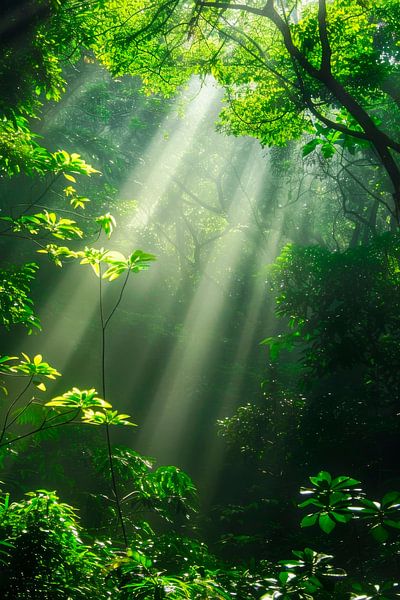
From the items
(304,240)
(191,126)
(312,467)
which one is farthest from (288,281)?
(191,126)

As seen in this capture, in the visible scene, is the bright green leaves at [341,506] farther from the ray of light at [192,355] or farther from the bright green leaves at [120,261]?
the ray of light at [192,355]

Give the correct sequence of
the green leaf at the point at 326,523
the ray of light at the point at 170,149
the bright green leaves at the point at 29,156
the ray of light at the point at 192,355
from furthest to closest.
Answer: the ray of light at the point at 170,149 < the ray of light at the point at 192,355 < the bright green leaves at the point at 29,156 < the green leaf at the point at 326,523

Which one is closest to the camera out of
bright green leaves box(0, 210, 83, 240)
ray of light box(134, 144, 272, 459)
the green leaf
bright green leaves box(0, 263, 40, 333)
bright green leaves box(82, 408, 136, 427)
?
the green leaf

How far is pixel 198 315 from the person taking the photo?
18375mm

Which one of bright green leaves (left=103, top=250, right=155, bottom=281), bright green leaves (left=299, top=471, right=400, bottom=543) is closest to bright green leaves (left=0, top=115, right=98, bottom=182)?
bright green leaves (left=103, top=250, right=155, bottom=281)

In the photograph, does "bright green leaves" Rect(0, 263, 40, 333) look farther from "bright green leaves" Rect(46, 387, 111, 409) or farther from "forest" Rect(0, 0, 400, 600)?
"bright green leaves" Rect(46, 387, 111, 409)

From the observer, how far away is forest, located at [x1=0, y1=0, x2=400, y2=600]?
7.34ft

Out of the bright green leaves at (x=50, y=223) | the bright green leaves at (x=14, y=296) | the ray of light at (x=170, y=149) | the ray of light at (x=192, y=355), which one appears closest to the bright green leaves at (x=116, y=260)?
the bright green leaves at (x=50, y=223)

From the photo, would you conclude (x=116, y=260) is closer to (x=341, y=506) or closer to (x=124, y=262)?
(x=124, y=262)

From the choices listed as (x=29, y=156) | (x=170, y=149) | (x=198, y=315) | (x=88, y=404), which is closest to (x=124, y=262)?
(x=88, y=404)

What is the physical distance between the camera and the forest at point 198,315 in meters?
2.24

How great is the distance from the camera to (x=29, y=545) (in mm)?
1946

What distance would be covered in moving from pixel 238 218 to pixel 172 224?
383 cm

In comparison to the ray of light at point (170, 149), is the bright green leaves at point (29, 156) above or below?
below
